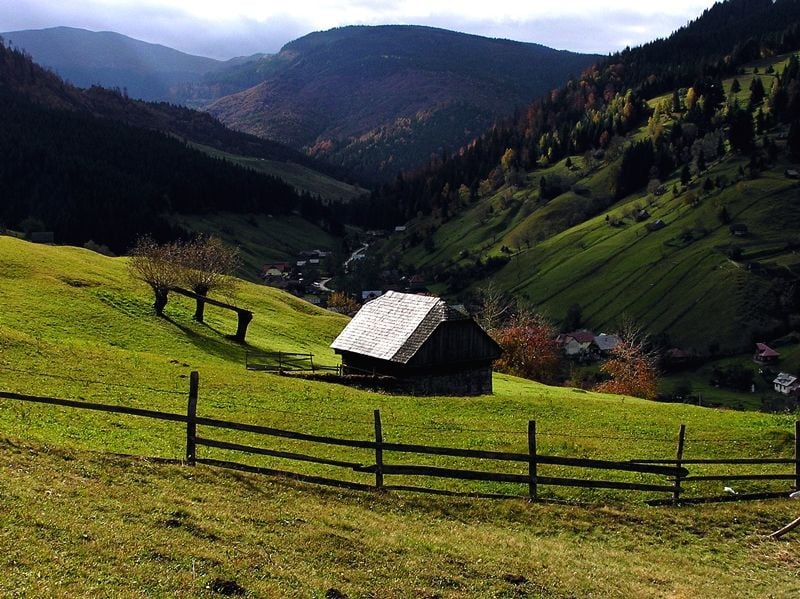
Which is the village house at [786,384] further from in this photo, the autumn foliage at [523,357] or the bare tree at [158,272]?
the bare tree at [158,272]

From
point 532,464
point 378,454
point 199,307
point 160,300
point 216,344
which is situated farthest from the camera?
point 199,307

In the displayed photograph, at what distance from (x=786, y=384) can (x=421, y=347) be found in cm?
11112

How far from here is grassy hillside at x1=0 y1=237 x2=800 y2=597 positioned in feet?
50.0

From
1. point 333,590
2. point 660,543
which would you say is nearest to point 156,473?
point 333,590

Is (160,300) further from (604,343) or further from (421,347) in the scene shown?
(604,343)

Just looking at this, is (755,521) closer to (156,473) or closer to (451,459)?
(451,459)

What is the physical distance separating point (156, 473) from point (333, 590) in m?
9.16

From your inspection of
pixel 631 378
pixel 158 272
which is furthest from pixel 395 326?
pixel 631 378

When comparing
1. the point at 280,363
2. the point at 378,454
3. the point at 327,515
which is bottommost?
the point at 280,363

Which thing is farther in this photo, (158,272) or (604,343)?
(604,343)

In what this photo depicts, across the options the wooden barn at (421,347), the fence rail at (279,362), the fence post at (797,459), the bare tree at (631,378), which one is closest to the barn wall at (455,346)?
the wooden barn at (421,347)

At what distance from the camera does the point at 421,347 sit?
187 feet

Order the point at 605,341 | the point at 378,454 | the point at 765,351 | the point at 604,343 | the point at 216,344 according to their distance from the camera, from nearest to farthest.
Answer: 1. the point at 378,454
2. the point at 216,344
3. the point at 765,351
4. the point at 604,343
5. the point at 605,341

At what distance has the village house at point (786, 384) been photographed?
136 meters
